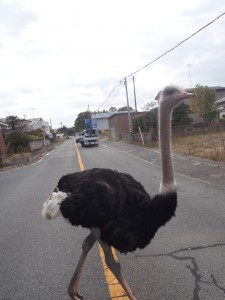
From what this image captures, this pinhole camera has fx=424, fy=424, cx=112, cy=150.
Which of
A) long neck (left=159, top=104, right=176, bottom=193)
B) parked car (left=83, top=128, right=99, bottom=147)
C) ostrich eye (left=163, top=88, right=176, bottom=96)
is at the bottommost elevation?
parked car (left=83, top=128, right=99, bottom=147)

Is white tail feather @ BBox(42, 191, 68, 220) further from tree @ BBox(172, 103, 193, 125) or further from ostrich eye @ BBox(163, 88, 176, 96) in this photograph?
tree @ BBox(172, 103, 193, 125)

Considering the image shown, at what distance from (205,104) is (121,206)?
43763 millimetres

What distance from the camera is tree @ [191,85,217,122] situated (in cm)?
4535

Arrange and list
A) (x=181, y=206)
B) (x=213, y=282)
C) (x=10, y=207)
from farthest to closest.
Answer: (x=10, y=207), (x=181, y=206), (x=213, y=282)

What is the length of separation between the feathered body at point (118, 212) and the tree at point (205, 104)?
4269 cm

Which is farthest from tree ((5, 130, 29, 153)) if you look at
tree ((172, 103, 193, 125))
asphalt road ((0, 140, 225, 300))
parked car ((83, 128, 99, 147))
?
asphalt road ((0, 140, 225, 300))

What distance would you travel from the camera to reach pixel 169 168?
147 inches

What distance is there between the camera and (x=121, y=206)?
3641 millimetres

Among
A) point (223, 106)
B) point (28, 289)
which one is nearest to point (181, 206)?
point (28, 289)

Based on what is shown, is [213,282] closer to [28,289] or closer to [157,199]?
[157,199]

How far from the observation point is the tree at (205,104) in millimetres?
45347

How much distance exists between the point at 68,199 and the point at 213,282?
170 cm

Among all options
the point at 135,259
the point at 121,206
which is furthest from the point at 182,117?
the point at 121,206

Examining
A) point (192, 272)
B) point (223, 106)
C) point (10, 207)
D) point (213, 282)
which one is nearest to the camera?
point (213, 282)
